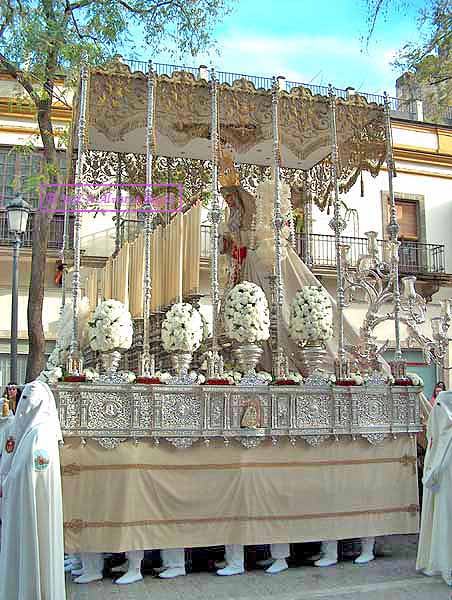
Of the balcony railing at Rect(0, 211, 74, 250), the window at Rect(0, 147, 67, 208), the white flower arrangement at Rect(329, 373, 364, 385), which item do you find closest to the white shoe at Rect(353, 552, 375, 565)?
the white flower arrangement at Rect(329, 373, 364, 385)

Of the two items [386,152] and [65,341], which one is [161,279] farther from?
[386,152]

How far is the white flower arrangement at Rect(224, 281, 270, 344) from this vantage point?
686 cm

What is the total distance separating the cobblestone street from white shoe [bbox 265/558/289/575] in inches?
2.0

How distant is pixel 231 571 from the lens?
6.27 metres

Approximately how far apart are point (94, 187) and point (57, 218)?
7.13m

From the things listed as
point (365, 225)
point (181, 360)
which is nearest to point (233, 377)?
point (181, 360)

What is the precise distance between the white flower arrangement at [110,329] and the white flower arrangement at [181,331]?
345mm

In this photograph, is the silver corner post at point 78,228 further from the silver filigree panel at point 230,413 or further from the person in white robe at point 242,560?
the person in white robe at point 242,560

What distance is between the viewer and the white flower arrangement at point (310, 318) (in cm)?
711

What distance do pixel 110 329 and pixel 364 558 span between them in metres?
3.08

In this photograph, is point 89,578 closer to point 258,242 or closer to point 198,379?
point 198,379

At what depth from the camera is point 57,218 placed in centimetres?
1512

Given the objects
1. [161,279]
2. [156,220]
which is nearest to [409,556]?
[161,279]

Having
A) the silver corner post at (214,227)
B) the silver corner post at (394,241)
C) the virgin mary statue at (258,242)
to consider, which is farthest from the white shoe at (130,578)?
the silver corner post at (394,241)
